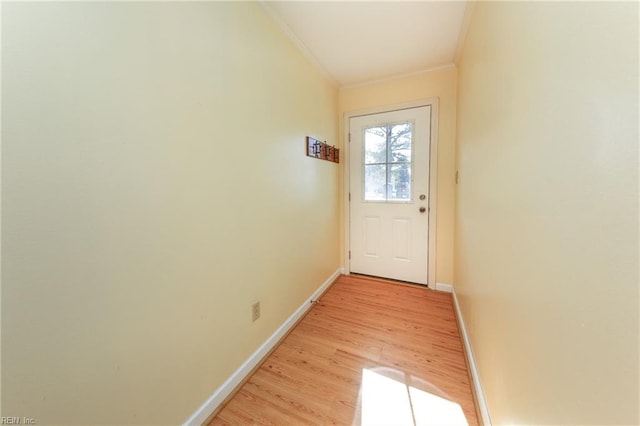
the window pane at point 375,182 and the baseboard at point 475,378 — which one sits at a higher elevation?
the window pane at point 375,182

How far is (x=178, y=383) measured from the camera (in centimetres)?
108

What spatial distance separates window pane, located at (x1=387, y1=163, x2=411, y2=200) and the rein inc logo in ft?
8.89

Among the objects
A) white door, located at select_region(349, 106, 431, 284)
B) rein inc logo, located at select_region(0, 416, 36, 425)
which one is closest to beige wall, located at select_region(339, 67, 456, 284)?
white door, located at select_region(349, 106, 431, 284)

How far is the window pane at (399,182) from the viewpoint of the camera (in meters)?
2.59

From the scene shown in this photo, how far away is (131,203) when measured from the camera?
2.92ft

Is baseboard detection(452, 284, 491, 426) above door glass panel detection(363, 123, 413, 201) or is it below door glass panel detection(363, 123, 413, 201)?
below

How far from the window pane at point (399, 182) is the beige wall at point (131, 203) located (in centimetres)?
154

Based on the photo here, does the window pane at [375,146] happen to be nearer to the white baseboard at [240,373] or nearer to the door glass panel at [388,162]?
the door glass panel at [388,162]

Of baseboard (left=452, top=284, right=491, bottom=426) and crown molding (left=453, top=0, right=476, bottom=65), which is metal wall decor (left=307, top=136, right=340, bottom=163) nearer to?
A: crown molding (left=453, top=0, right=476, bottom=65)

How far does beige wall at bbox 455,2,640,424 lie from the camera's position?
1.31 ft

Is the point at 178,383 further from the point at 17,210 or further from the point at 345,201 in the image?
the point at 345,201

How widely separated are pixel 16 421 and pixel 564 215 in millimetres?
1547

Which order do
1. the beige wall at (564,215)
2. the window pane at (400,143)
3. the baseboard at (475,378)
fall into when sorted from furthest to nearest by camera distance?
the window pane at (400,143) < the baseboard at (475,378) < the beige wall at (564,215)

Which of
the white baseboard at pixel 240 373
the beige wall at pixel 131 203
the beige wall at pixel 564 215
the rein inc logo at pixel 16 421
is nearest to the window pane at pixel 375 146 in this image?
the beige wall at pixel 131 203
